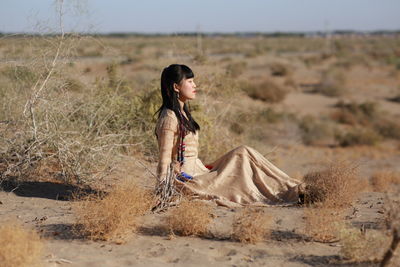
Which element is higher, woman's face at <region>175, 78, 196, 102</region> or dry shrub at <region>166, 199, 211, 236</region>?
woman's face at <region>175, 78, 196, 102</region>

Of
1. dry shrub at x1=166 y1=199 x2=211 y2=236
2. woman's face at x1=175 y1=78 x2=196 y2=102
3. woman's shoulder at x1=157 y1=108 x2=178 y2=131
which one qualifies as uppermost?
woman's face at x1=175 y1=78 x2=196 y2=102

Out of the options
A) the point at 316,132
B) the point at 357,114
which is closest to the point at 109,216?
the point at 316,132

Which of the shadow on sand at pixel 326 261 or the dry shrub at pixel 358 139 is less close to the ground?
the shadow on sand at pixel 326 261

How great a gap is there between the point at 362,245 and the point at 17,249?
2.24m

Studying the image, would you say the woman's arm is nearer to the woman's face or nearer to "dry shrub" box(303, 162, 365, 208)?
the woman's face

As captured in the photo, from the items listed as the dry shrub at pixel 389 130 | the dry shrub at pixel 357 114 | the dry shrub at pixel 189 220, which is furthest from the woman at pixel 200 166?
the dry shrub at pixel 357 114

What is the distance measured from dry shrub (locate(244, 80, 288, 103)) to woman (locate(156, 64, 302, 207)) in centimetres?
1543

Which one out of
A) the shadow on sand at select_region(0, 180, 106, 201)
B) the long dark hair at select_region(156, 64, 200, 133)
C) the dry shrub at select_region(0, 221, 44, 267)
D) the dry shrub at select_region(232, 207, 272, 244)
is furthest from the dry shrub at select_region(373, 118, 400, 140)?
the dry shrub at select_region(0, 221, 44, 267)

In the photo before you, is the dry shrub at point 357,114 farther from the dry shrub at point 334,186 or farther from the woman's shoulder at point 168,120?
the woman's shoulder at point 168,120

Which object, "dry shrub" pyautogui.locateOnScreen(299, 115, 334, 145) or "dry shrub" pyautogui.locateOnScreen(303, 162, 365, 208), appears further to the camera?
"dry shrub" pyautogui.locateOnScreen(299, 115, 334, 145)

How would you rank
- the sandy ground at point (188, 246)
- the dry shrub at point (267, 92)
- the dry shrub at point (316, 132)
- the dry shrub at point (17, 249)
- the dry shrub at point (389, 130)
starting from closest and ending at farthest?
the dry shrub at point (17, 249) → the sandy ground at point (188, 246) → the dry shrub at point (316, 132) → the dry shrub at point (389, 130) → the dry shrub at point (267, 92)

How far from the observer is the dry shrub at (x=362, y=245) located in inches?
A: 141

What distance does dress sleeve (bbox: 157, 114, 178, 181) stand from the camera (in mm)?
4645

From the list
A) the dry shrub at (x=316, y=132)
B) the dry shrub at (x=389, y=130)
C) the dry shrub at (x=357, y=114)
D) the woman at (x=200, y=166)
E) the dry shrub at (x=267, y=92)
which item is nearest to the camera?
the woman at (x=200, y=166)
